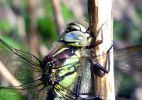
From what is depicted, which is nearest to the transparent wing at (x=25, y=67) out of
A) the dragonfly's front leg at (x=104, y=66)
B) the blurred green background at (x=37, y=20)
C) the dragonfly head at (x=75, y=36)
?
the dragonfly head at (x=75, y=36)

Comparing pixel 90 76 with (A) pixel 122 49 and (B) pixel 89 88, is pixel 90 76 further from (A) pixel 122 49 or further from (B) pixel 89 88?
(A) pixel 122 49

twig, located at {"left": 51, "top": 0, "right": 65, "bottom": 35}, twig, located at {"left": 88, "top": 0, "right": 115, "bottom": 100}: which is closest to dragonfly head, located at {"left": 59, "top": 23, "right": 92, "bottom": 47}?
twig, located at {"left": 88, "top": 0, "right": 115, "bottom": 100}

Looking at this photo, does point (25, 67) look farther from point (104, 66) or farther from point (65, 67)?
point (104, 66)

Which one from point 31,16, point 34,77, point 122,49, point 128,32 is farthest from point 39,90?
point 128,32

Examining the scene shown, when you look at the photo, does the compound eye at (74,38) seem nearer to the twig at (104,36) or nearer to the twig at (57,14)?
the twig at (104,36)

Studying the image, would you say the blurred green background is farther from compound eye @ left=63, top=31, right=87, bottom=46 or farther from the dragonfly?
compound eye @ left=63, top=31, right=87, bottom=46

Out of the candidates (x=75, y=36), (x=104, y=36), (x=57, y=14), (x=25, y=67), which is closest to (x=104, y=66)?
(x=104, y=36)

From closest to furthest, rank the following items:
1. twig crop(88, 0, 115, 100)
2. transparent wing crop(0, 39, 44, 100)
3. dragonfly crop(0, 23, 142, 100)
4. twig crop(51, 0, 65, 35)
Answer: twig crop(88, 0, 115, 100) < dragonfly crop(0, 23, 142, 100) < transparent wing crop(0, 39, 44, 100) < twig crop(51, 0, 65, 35)
